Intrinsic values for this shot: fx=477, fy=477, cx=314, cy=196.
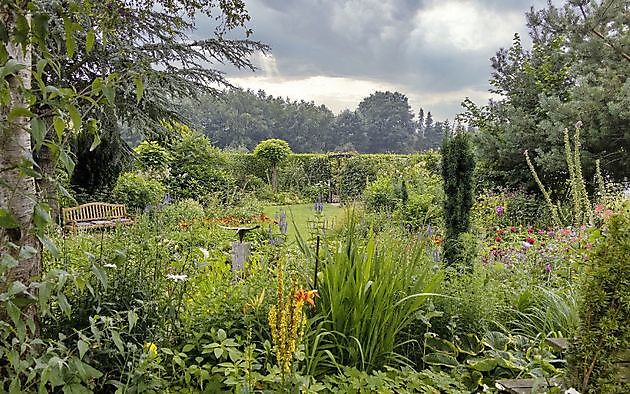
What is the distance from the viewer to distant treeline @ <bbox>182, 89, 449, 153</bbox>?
2100 cm

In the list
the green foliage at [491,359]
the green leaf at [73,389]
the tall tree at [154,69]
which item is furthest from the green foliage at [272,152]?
the green leaf at [73,389]

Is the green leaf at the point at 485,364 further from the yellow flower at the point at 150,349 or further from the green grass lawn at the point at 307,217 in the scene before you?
the yellow flower at the point at 150,349

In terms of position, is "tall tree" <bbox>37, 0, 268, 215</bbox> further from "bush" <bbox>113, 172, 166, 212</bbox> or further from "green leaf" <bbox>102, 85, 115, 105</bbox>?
"green leaf" <bbox>102, 85, 115, 105</bbox>

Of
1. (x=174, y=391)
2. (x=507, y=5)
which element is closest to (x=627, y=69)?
(x=507, y=5)

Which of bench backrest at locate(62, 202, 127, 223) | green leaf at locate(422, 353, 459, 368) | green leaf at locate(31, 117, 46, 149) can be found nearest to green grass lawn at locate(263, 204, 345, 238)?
green leaf at locate(422, 353, 459, 368)

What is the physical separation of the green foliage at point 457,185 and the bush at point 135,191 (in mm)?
6055

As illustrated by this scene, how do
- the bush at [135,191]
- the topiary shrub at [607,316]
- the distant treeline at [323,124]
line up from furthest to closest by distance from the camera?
the distant treeline at [323,124]
the bush at [135,191]
the topiary shrub at [607,316]

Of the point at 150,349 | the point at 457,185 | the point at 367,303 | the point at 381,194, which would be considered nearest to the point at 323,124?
the point at 381,194

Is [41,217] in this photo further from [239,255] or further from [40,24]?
[239,255]

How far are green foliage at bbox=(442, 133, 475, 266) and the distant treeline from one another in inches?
671

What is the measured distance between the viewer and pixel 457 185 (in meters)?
3.69

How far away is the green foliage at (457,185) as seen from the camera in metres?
3.64

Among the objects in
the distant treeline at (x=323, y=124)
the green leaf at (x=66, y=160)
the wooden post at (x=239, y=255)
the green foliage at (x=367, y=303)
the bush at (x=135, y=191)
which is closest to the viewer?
the green leaf at (x=66, y=160)

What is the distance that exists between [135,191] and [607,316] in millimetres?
8535
